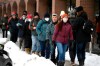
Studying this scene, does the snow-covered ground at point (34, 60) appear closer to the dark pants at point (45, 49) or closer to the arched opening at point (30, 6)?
the dark pants at point (45, 49)

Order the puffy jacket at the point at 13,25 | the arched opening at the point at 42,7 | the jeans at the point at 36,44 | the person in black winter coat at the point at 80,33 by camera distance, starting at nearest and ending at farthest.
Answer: the person in black winter coat at the point at 80,33
the jeans at the point at 36,44
the puffy jacket at the point at 13,25
the arched opening at the point at 42,7

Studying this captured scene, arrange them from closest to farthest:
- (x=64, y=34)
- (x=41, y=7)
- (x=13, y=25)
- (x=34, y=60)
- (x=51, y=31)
→ (x=34, y=60)
(x=64, y=34)
(x=51, y=31)
(x=13, y=25)
(x=41, y=7)

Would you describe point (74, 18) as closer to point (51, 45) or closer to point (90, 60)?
point (51, 45)

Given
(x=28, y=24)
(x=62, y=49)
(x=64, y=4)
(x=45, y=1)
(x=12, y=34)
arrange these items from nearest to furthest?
(x=62, y=49) < (x=28, y=24) < (x=12, y=34) < (x=64, y=4) < (x=45, y=1)

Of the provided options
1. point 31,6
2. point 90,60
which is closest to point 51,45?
point 90,60

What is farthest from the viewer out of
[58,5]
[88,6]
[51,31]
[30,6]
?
[30,6]

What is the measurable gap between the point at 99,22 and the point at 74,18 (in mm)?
5136

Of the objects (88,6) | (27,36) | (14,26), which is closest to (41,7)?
(14,26)

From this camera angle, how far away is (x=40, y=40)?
1374 centimetres

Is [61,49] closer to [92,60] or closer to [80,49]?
[80,49]

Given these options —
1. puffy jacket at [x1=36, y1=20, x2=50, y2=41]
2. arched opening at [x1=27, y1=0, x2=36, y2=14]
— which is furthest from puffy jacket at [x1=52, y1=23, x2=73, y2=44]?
arched opening at [x1=27, y1=0, x2=36, y2=14]

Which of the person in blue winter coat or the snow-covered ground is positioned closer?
the snow-covered ground

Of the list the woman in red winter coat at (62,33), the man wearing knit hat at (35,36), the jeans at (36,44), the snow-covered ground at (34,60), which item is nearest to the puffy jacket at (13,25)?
the snow-covered ground at (34,60)

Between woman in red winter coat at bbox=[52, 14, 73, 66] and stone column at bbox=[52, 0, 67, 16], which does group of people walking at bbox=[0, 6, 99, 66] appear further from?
stone column at bbox=[52, 0, 67, 16]
